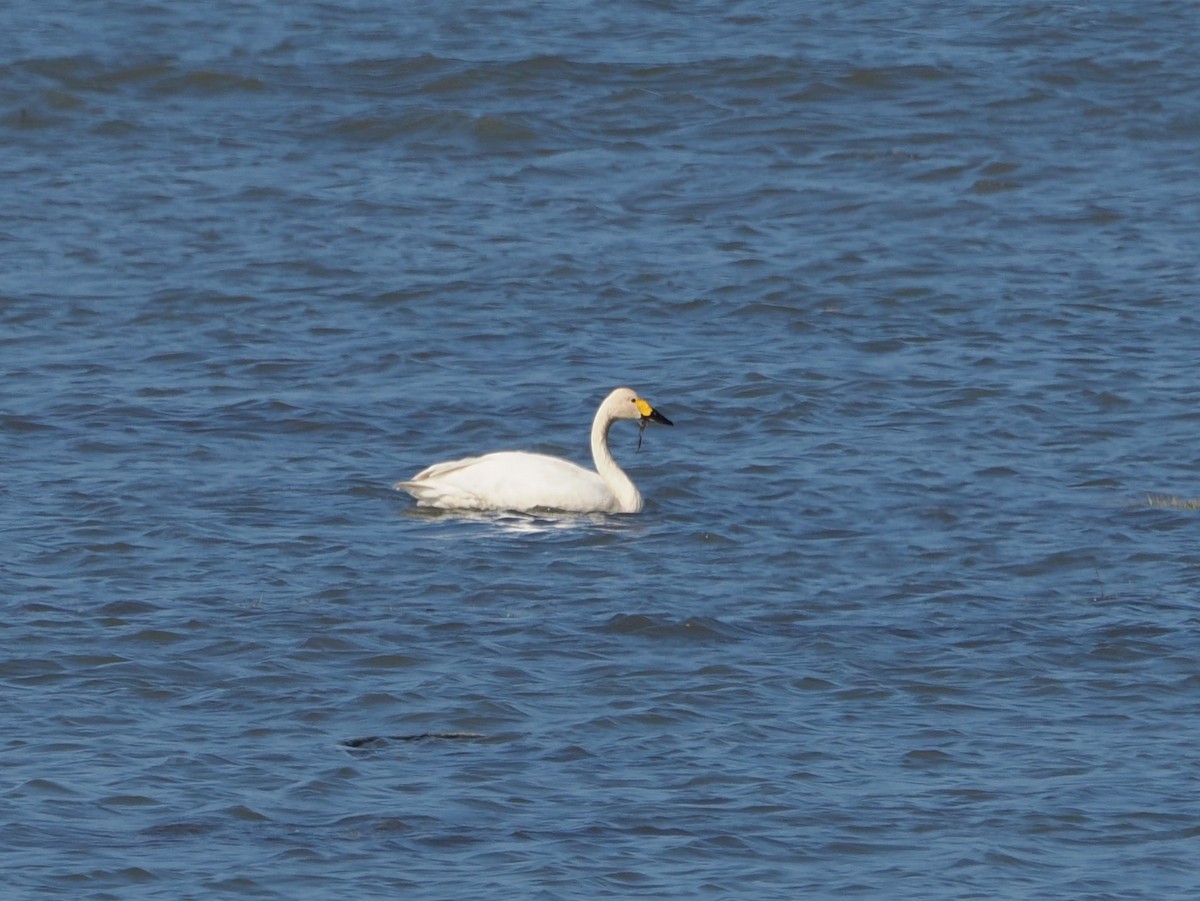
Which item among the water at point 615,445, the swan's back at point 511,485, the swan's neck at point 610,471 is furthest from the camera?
the swan's neck at point 610,471

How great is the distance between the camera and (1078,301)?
621 inches

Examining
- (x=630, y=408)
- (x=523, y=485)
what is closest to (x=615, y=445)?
(x=630, y=408)

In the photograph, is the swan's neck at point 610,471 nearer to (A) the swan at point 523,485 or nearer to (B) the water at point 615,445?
(A) the swan at point 523,485

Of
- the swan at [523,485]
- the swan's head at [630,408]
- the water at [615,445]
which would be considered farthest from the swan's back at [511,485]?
the swan's head at [630,408]

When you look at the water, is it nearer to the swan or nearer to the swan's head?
the swan

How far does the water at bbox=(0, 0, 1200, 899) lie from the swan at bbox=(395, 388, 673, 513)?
13cm

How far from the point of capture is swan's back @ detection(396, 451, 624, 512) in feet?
38.8

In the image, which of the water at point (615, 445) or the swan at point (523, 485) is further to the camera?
the swan at point (523, 485)

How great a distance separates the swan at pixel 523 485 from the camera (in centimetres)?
1183

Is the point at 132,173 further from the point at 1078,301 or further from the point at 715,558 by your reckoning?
the point at 715,558

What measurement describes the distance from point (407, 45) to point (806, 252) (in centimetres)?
650

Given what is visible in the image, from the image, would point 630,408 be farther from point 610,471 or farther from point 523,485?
point 523,485

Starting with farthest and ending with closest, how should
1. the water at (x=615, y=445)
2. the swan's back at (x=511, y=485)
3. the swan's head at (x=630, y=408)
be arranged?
1. the swan's head at (x=630, y=408)
2. the swan's back at (x=511, y=485)
3. the water at (x=615, y=445)

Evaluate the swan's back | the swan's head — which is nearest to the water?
the swan's back
